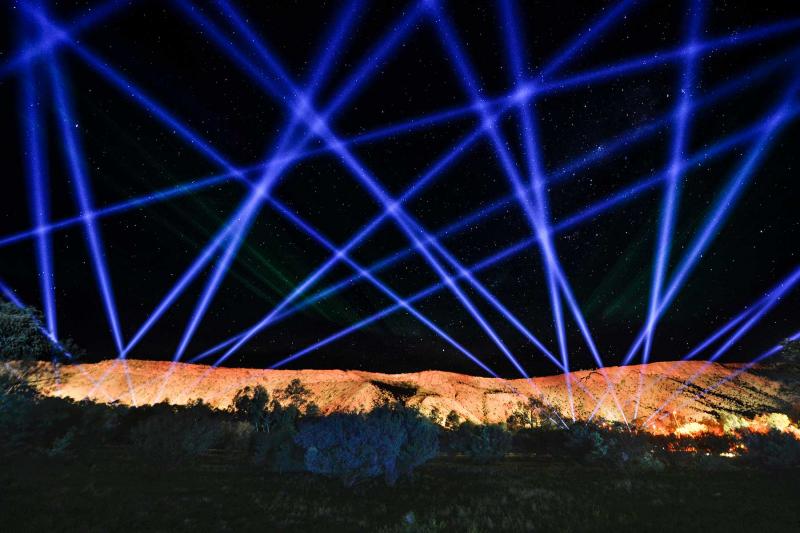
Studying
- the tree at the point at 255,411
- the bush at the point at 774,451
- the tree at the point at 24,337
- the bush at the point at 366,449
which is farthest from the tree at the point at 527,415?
the tree at the point at 24,337

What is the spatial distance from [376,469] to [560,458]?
17.1 meters

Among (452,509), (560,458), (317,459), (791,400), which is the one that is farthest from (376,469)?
(791,400)

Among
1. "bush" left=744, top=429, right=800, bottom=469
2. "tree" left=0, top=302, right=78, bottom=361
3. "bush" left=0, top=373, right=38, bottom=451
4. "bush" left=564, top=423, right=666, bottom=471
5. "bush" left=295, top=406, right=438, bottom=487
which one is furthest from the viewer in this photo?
"bush" left=564, top=423, right=666, bottom=471

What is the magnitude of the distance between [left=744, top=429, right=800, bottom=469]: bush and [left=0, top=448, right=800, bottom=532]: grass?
207 centimetres

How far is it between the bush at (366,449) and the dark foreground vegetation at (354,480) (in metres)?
0.07

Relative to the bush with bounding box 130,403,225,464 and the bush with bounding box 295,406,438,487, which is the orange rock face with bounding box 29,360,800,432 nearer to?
the bush with bounding box 130,403,225,464

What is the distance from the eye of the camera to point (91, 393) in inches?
2074

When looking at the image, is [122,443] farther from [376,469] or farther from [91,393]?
[91,393]

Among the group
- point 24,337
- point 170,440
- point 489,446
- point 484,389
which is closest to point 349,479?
point 170,440

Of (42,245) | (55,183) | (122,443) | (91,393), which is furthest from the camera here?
Answer: (91,393)

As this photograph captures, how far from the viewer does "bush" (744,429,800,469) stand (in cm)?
2142

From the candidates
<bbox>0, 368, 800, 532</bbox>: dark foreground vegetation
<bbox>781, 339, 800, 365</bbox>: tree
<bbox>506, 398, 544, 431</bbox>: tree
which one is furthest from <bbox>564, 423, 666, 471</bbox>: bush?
<bbox>506, 398, 544, 431</bbox>: tree

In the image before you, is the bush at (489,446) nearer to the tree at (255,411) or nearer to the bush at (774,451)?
the bush at (774,451)

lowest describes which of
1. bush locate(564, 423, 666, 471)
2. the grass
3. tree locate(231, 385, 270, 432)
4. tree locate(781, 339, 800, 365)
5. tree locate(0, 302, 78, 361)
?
the grass
